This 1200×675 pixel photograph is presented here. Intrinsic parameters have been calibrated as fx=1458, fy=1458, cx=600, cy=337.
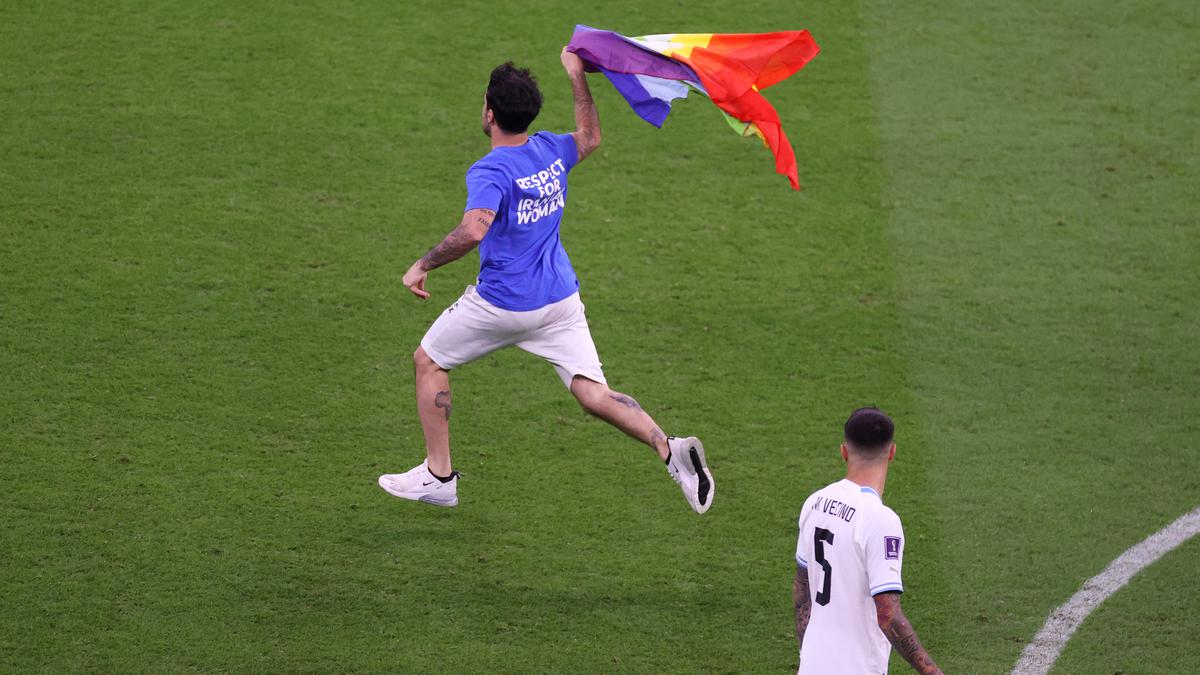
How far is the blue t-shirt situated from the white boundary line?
2718 millimetres

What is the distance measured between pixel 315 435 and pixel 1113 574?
423 cm

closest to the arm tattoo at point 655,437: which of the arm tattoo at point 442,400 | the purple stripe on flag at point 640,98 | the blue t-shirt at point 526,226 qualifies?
the blue t-shirt at point 526,226

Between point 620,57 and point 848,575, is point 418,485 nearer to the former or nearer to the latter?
point 620,57

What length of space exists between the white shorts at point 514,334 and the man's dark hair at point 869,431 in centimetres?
206

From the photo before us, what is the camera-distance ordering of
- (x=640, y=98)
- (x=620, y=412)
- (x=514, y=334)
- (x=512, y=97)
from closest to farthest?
(x=512, y=97) → (x=620, y=412) → (x=514, y=334) → (x=640, y=98)

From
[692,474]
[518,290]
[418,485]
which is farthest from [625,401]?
[418,485]

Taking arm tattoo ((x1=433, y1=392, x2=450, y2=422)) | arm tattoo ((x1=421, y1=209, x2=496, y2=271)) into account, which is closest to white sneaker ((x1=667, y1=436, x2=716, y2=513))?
arm tattoo ((x1=433, y1=392, x2=450, y2=422))

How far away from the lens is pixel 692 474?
666 cm

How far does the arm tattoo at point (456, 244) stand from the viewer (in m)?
6.31

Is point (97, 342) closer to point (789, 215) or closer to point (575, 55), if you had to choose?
point (575, 55)

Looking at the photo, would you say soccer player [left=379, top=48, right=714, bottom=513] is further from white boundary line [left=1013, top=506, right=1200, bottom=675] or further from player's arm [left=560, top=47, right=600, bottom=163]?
white boundary line [left=1013, top=506, right=1200, bottom=675]

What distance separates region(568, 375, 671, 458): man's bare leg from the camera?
6.75 meters

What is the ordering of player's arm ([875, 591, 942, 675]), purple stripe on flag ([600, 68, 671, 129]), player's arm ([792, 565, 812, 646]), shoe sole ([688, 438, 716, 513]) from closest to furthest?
player's arm ([875, 591, 942, 675]) → player's arm ([792, 565, 812, 646]) → shoe sole ([688, 438, 716, 513]) → purple stripe on flag ([600, 68, 671, 129])

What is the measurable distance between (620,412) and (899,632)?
2216 mm
